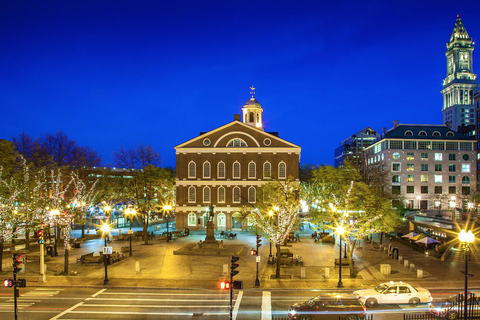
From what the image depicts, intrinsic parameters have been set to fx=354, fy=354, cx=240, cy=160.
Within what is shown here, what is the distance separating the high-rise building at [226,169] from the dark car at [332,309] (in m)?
40.6

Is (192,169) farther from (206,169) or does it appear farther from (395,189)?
(395,189)

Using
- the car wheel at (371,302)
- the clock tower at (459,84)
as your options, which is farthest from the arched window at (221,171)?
the clock tower at (459,84)

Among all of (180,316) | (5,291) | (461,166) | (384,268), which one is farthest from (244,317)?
(461,166)

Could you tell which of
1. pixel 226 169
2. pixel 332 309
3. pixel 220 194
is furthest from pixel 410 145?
pixel 332 309

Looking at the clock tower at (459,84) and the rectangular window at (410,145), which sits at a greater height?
the clock tower at (459,84)

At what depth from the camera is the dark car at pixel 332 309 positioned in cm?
1639

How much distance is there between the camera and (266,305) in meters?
20.7

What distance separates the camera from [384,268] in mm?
28188

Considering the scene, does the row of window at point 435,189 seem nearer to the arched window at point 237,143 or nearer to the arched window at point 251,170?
the arched window at point 251,170

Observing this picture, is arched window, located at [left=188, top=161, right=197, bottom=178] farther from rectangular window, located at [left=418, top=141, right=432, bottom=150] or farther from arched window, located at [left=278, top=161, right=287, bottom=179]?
rectangular window, located at [left=418, top=141, right=432, bottom=150]

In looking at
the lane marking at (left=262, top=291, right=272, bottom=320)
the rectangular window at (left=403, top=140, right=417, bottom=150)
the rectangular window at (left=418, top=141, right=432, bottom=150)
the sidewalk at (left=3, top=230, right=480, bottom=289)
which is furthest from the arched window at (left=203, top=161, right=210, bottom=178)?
the rectangular window at (left=418, top=141, right=432, bottom=150)

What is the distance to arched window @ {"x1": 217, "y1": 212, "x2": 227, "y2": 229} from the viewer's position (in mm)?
58531

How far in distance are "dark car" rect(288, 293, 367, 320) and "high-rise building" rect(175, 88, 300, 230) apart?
133 ft

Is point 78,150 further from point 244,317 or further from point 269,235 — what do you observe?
point 244,317
